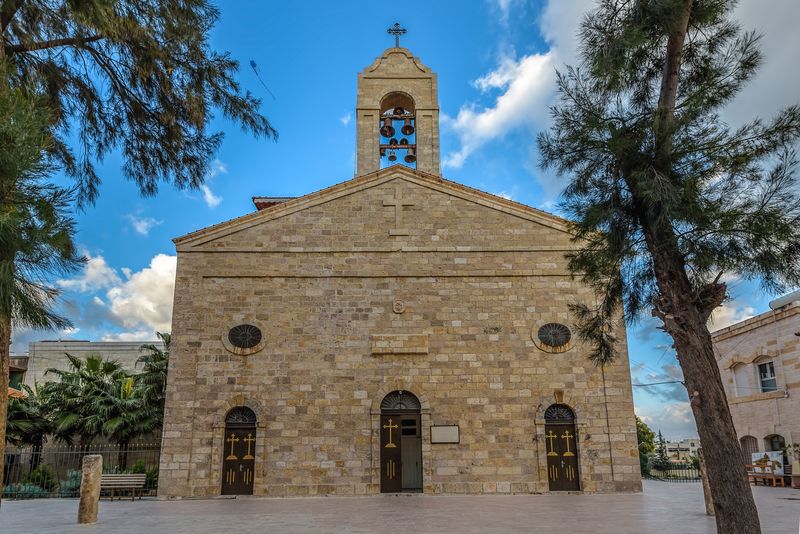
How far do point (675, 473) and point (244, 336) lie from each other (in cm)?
1897

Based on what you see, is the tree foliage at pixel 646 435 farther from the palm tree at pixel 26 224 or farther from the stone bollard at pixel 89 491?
the palm tree at pixel 26 224

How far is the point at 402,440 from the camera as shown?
51.8ft

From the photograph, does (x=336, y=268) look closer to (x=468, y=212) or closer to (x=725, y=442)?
(x=468, y=212)

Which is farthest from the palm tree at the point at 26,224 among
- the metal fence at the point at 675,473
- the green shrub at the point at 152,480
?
the metal fence at the point at 675,473

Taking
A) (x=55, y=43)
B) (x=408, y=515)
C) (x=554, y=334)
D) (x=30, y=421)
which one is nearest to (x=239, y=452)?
(x=408, y=515)

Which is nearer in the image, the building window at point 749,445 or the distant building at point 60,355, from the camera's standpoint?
the building window at point 749,445

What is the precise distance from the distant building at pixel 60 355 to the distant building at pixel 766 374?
2429 centimetres

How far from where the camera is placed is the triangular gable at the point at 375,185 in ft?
55.8

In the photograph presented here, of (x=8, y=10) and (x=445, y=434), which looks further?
(x=445, y=434)

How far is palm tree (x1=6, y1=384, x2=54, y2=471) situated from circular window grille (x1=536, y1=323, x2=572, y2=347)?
617 inches

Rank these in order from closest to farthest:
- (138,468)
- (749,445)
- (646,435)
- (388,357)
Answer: (388,357), (138,468), (749,445), (646,435)

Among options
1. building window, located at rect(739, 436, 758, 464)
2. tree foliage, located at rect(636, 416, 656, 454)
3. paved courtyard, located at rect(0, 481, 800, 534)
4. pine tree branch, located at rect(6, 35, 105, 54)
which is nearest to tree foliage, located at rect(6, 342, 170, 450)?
paved courtyard, located at rect(0, 481, 800, 534)

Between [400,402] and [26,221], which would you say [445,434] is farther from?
[26,221]

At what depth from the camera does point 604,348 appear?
9.36 meters
